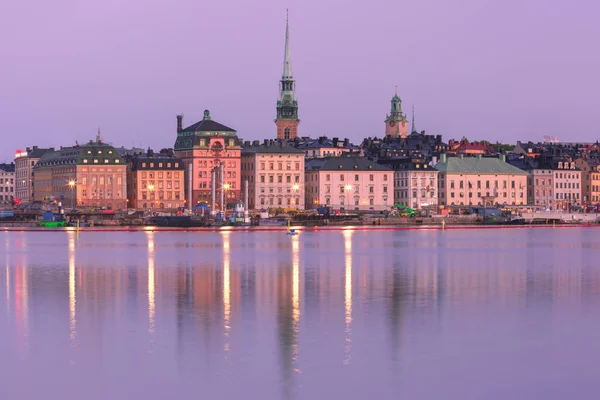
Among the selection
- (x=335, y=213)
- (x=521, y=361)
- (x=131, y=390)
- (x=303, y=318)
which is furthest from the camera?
(x=335, y=213)

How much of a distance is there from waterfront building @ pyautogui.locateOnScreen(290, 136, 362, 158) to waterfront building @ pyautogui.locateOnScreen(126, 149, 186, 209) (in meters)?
25.5

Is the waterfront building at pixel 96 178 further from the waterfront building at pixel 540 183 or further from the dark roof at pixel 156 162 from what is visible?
the waterfront building at pixel 540 183

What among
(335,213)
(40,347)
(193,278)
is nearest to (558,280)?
(193,278)

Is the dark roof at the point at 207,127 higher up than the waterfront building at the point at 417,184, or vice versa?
the dark roof at the point at 207,127

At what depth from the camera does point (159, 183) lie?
16025cm

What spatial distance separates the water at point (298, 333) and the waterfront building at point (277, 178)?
111 meters

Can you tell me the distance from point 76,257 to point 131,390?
39.4 meters

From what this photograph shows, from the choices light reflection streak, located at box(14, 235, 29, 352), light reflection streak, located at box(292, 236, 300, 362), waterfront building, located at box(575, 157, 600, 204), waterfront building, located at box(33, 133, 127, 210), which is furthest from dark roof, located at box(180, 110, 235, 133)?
light reflection streak, located at box(14, 235, 29, 352)

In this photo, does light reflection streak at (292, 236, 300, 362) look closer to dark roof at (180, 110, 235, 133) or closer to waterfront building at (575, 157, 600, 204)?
dark roof at (180, 110, 235, 133)

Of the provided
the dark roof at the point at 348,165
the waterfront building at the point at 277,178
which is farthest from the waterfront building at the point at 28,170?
the dark roof at the point at 348,165

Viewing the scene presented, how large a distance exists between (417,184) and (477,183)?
32.8ft

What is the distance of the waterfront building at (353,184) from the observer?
526 ft

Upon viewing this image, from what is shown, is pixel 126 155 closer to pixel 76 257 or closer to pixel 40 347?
pixel 76 257

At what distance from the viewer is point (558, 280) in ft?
144
